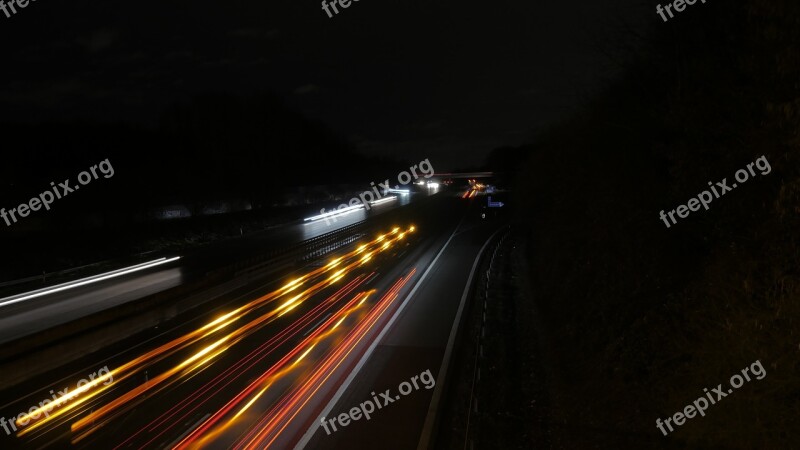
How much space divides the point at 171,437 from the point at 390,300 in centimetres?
1053

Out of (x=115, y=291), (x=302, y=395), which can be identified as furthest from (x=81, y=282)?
(x=302, y=395)

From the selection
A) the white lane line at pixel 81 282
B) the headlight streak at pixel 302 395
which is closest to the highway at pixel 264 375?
the headlight streak at pixel 302 395

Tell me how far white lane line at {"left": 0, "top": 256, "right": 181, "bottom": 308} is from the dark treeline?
658 inches

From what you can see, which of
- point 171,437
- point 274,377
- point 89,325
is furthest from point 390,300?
point 171,437

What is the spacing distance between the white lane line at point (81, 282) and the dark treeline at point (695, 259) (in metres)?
16.7

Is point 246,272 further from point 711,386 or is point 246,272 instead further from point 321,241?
point 711,386

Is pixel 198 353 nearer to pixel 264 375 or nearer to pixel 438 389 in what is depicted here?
pixel 264 375

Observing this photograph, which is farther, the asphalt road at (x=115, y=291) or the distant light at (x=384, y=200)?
the distant light at (x=384, y=200)

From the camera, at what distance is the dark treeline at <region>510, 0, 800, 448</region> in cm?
570

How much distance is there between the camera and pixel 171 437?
26.7ft

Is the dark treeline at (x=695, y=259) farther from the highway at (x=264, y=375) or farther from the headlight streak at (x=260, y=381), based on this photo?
the headlight streak at (x=260, y=381)

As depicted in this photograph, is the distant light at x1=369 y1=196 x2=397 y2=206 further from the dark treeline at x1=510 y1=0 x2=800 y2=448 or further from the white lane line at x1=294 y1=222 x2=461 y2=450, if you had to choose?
the dark treeline at x1=510 y1=0 x2=800 y2=448

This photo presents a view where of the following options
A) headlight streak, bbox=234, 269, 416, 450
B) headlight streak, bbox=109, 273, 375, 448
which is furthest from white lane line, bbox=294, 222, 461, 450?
headlight streak, bbox=109, 273, 375, 448

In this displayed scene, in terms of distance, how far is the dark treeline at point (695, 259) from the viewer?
5.70 metres
